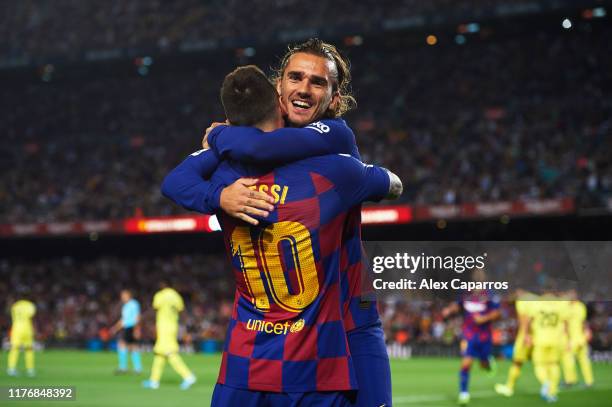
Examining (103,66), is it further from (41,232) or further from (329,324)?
(329,324)

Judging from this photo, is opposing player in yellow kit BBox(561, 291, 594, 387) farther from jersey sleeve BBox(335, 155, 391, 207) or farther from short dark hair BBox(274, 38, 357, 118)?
jersey sleeve BBox(335, 155, 391, 207)

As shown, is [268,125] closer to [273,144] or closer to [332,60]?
[273,144]

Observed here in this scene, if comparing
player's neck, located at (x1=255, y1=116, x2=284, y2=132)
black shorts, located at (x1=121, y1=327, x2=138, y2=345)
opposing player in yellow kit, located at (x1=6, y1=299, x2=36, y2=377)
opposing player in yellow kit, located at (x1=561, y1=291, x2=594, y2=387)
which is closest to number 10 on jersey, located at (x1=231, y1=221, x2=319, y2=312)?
player's neck, located at (x1=255, y1=116, x2=284, y2=132)

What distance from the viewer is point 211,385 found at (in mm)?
18719

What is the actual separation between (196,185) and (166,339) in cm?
1493

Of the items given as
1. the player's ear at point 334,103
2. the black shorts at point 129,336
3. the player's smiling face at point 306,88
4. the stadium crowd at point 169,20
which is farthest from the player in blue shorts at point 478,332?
the stadium crowd at point 169,20

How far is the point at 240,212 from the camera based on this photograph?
3.28 m

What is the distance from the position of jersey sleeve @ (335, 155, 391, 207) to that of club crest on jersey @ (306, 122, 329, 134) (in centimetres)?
11

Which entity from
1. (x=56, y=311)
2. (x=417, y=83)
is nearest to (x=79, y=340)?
(x=56, y=311)

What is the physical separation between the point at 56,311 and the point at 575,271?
35.9 metres

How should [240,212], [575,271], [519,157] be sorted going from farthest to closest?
[519,157], [575,271], [240,212]

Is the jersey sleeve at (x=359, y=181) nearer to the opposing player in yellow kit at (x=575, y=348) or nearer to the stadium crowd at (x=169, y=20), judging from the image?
the opposing player in yellow kit at (x=575, y=348)

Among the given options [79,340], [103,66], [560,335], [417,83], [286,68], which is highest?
[103,66]

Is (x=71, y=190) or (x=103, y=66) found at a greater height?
(x=103, y=66)
